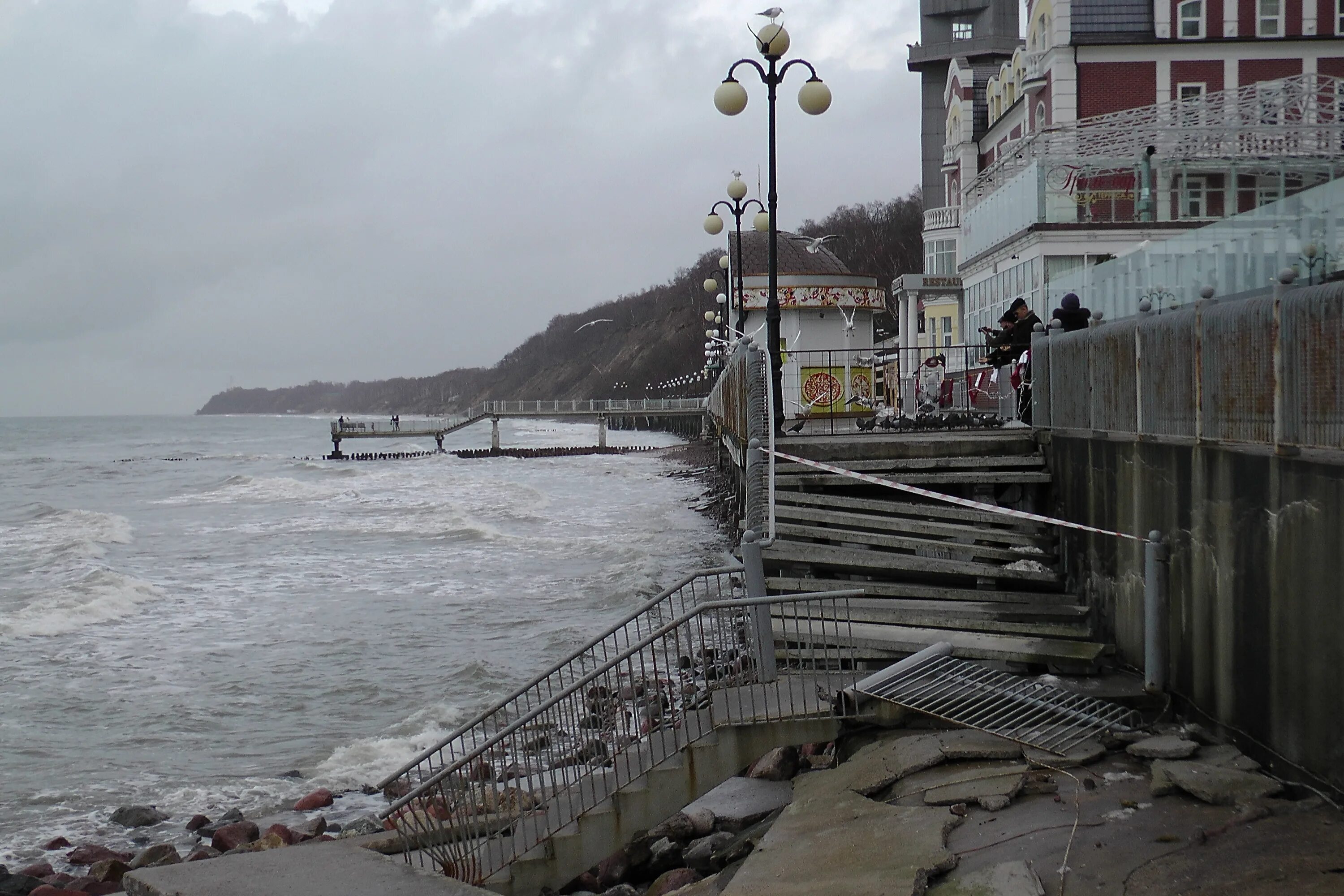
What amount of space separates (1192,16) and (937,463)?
998 inches

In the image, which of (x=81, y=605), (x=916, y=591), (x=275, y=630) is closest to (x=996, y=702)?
(x=916, y=591)

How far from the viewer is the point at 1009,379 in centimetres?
1521

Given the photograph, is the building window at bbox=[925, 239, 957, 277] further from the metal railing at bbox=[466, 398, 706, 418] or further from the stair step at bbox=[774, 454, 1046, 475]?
Result: the metal railing at bbox=[466, 398, 706, 418]

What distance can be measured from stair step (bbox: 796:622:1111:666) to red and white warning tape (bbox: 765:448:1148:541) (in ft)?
3.05

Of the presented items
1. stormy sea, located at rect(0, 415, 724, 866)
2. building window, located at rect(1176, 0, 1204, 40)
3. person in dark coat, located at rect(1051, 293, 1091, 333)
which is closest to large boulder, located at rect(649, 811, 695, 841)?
stormy sea, located at rect(0, 415, 724, 866)

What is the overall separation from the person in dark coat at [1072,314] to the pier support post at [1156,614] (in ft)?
16.7

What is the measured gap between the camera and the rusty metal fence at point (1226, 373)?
6426 mm

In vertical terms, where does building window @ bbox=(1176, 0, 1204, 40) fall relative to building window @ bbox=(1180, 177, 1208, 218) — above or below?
above

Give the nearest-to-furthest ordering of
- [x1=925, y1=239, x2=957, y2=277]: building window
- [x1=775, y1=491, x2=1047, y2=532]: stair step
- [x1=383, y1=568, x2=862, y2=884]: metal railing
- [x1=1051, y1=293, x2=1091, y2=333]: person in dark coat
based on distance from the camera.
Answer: [x1=383, y1=568, x2=862, y2=884]: metal railing, [x1=775, y1=491, x2=1047, y2=532]: stair step, [x1=1051, y1=293, x2=1091, y2=333]: person in dark coat, [x1=925, y1=239, x2=957, y2=277]: building window

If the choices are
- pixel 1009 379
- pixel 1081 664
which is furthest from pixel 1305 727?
pixel 1009 379

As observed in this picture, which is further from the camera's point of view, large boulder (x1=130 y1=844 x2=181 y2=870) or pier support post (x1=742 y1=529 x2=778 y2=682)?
large boulder (x1=130 y1=844 x2=181 y2=870)

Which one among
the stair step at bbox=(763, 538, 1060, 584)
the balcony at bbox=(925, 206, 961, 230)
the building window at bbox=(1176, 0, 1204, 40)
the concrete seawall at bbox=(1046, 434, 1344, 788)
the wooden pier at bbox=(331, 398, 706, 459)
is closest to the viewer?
the concrete seawall at bbox=(1046, 434, 1344, 788)

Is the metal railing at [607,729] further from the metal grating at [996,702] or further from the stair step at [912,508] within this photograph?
the stair step at [912,508]

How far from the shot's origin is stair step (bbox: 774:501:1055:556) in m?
11.2
